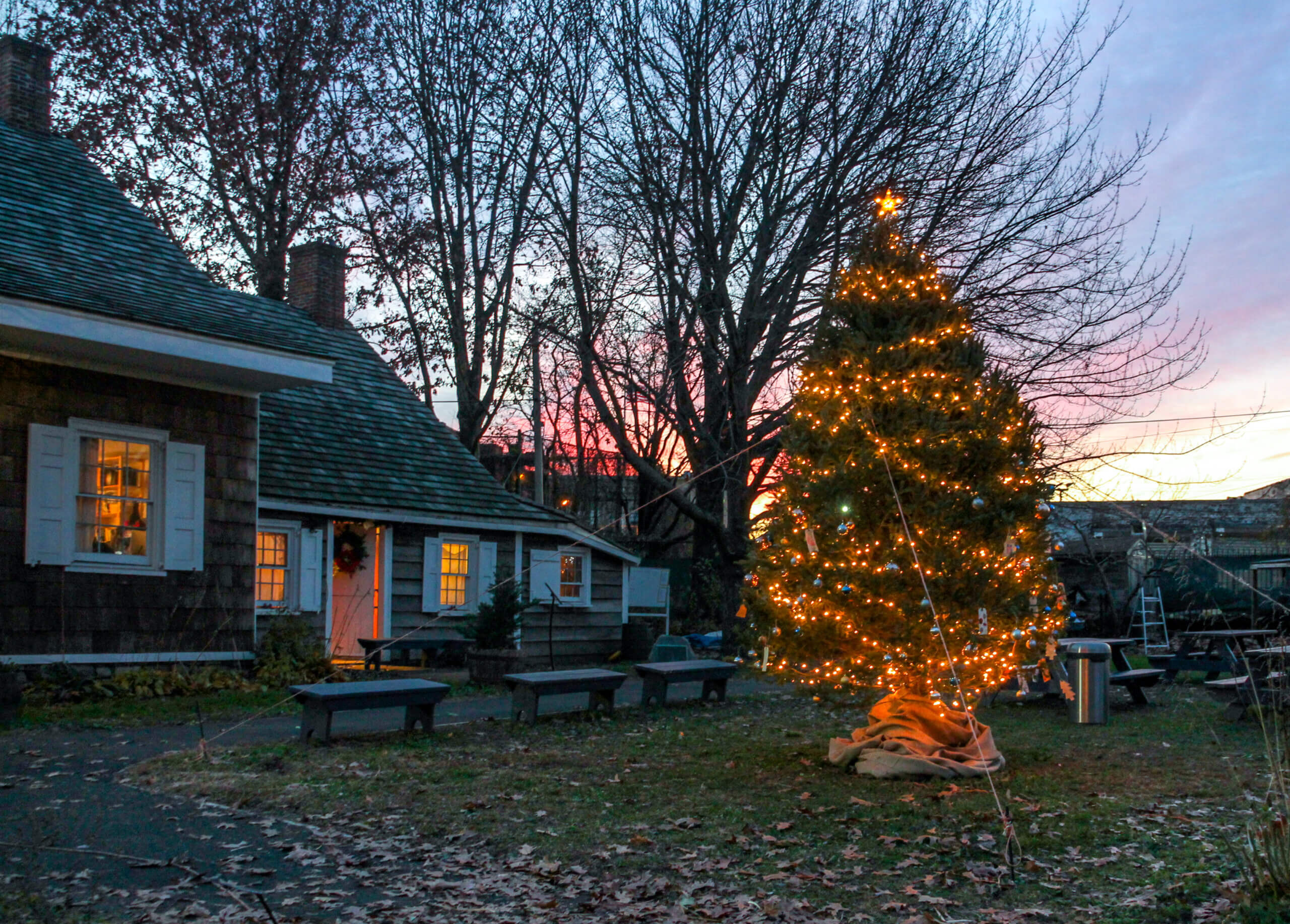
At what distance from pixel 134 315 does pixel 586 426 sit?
1080 inches

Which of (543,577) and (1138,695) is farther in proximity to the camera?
(543,577)

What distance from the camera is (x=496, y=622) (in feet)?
51.1

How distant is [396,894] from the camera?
16.7 ft

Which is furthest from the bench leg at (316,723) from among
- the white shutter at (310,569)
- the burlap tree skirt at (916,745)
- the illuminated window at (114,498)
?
the white shutter at (310,569)

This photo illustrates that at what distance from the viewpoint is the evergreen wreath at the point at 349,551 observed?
18.4m

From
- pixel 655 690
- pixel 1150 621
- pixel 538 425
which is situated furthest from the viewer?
pixel 538 425

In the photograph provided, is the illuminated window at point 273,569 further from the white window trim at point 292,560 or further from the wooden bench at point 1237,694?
the wooden bench at point 1237,694

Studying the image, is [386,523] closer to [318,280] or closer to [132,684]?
[318,280]

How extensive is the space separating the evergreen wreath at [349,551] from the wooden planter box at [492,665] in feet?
13.9

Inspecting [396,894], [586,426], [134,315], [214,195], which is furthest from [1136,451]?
[586,426]

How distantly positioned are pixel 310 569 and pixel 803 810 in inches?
448

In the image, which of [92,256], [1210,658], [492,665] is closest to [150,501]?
[92,256]

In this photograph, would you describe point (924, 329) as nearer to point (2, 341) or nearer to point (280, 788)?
point (280, 788)

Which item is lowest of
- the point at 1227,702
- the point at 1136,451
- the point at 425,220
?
the point at 1227,702
